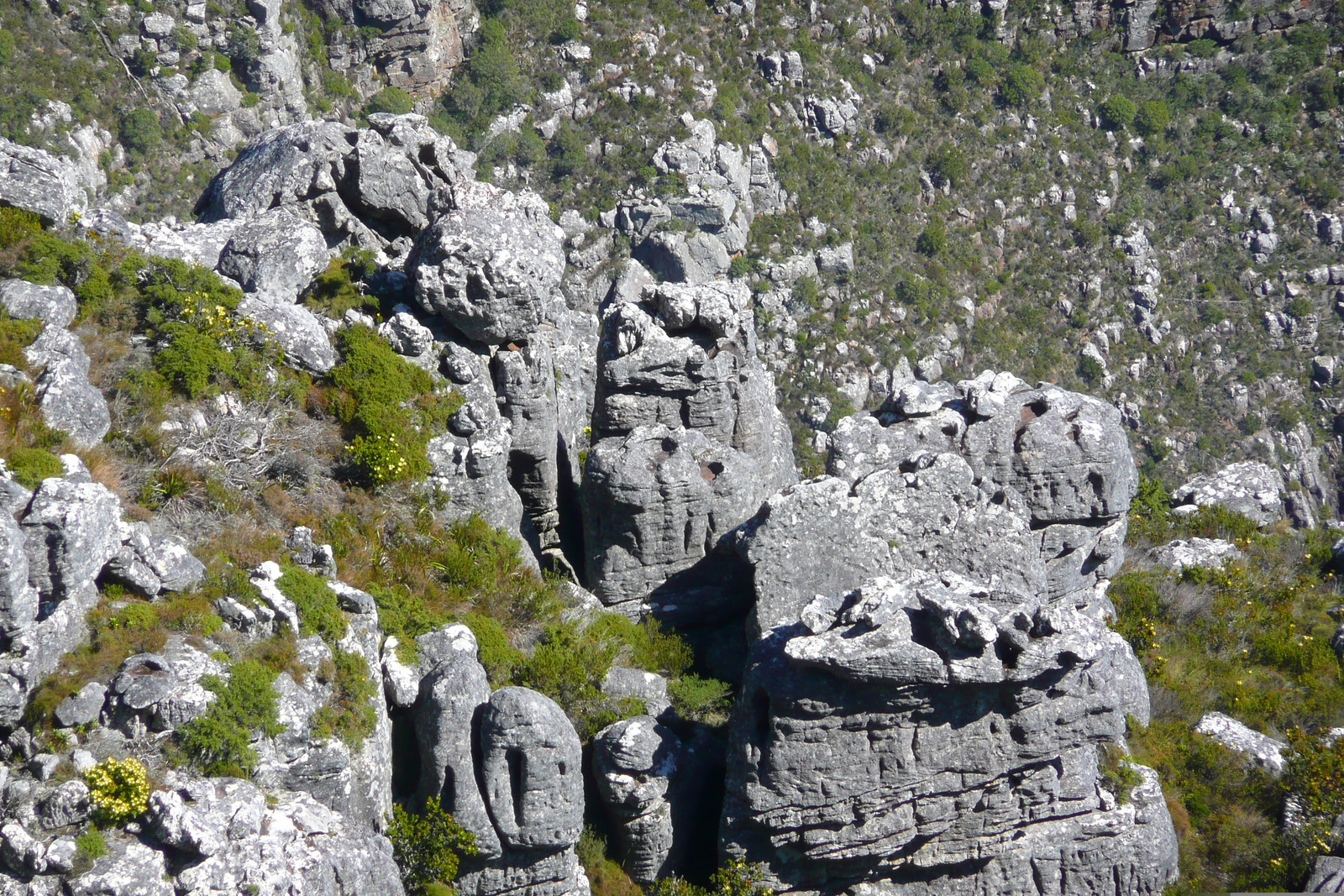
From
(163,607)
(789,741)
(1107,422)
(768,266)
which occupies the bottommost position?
(789,741)

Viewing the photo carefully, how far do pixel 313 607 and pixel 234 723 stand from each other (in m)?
2.31

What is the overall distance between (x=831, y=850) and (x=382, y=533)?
8.58 metres

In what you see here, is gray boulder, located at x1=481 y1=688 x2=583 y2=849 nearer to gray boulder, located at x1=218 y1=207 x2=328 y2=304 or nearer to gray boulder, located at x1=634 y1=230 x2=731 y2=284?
A: gray boulder, located at x1=218 y1=207 x2=328 y2=304

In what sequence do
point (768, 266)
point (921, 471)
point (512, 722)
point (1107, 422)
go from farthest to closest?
point (768, 266)
point (1107, 422)
point (921, 471)
point (512, 722)

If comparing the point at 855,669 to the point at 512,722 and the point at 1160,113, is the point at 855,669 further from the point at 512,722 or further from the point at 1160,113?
the point at 1160,113

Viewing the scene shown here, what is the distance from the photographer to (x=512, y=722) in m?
13.8

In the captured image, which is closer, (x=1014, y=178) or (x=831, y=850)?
(x=831, y=850)

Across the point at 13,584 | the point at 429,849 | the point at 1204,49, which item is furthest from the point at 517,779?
the point at 1204,49

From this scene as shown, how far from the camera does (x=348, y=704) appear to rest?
1353 centimetres

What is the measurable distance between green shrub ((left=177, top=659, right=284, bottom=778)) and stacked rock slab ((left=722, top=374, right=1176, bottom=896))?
239 inches

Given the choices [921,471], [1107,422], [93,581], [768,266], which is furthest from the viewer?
Result: [768,266]

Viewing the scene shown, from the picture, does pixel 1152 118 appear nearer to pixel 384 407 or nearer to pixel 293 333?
pixel 384 407

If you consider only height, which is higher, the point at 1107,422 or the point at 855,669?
the point at 1107,422

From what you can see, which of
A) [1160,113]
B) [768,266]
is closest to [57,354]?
[768,266]
